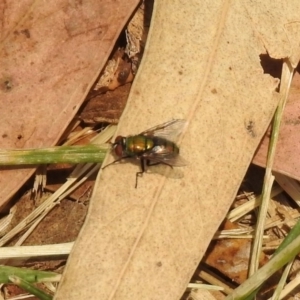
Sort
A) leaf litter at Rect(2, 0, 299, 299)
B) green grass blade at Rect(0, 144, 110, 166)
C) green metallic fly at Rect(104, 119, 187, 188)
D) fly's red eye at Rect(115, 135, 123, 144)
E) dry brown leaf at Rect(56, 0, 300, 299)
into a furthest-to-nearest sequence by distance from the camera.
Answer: leaf litter at Rect(2, 0, 299, 299) < green grass blade at Rect(0, 144, 110, 166) < fly's red eye at Rect(115, 135, 123, 144) < green metallic fly at Rect(104, 119, 187, 188) < dry brown leaf at Rect(56, 0, 300, 299)

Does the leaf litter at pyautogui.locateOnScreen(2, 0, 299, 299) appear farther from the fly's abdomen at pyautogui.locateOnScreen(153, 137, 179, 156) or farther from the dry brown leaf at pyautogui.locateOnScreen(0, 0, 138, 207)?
the dry brown leaf at pyautogui.locateOnScreen(0, 0, 138, 207)

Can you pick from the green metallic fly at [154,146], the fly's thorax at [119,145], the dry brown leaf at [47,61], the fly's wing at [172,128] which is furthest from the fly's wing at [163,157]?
the dry brown leaf at [47,61]

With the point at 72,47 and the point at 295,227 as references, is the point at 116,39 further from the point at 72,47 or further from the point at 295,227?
the point at 295,227

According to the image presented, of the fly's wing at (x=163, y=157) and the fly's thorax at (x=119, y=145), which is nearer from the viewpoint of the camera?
the fly's wing at (x=163, y=157)

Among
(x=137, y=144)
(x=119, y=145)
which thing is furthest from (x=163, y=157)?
(x=119, y=145)

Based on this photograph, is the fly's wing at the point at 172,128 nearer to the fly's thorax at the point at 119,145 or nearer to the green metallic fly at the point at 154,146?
the green metallic fly at the point at 154,146

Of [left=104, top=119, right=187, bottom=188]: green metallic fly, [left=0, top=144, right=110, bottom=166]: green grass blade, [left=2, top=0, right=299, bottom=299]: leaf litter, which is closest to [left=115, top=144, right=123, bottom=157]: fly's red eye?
[left=104, top=119, right=187, bottom=188]: green metallic fly

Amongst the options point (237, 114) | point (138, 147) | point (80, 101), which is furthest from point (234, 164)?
point (80, 101)
